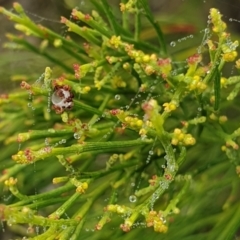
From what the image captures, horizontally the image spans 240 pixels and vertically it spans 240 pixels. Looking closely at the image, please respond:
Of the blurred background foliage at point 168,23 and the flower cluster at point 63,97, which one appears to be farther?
the blurred background foliage at point 168,23

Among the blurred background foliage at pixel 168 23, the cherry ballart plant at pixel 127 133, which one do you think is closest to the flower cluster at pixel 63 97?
the cherry ballart plant at pixel 127 133

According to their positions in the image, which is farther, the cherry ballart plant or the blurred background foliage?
the blurred background foliage

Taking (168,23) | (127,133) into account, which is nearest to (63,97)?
(127,133)

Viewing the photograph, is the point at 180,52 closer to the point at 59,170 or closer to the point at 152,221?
the point at 59,170

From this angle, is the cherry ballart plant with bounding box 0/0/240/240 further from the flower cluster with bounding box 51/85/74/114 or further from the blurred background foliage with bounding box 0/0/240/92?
the blurred background foliage with bounding box 0/0/240/92

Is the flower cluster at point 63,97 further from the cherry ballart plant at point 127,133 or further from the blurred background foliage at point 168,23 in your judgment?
the blurred background foliage at point 168,23

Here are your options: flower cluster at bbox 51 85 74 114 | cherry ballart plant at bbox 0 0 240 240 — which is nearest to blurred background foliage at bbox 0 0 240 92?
cherry ballart plant at bbox 0 0 240 240

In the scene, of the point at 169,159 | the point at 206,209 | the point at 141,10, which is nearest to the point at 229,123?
the point at 206,209

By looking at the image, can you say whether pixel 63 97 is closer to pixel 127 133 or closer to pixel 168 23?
pixel 127 133
